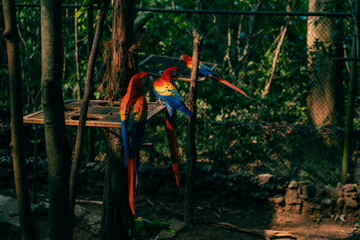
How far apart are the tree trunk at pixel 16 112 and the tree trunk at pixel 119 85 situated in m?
0.64

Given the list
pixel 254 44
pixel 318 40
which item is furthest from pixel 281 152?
pixel 254 44

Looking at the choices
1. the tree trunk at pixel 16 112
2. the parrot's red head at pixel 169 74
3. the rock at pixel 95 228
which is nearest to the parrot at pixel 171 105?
the parrot's red head at pixel 169 74

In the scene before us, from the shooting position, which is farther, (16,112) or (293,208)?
(293,208)

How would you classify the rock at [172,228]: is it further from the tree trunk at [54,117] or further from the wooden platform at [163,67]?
the tree trunk at [54,117]

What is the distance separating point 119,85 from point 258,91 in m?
3.83

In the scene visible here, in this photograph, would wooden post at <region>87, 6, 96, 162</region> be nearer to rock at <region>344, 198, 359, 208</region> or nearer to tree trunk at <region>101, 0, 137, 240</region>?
tree trunk at <region>101, 0, 137, 240</region>

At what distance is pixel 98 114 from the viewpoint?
2.08 m

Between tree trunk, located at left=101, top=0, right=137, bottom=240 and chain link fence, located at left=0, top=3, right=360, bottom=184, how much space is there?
65.0 inches

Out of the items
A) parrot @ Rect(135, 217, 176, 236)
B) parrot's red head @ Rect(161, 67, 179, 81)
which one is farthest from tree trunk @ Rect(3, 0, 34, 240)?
parrot @ Rect(135, 217, 176, 236)

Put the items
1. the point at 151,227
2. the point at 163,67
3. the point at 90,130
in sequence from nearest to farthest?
the point at 151,227 → the point at 163,67 → the point at 90,130

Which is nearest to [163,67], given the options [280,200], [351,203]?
[280,200]

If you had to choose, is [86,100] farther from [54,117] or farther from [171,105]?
[171,105]

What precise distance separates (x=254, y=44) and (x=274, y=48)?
660 millimetres

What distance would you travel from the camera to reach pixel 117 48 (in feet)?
7.36
